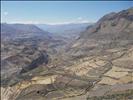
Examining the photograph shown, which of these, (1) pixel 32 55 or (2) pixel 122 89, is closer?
(2) pixel 122 89

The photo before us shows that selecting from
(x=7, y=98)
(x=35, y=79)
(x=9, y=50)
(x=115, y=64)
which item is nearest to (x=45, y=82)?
(x=35, y=79)

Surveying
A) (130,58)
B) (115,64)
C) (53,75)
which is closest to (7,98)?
(53,75)

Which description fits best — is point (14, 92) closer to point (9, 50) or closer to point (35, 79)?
point (35, 79)

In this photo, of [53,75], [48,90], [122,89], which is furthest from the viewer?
[53,75]

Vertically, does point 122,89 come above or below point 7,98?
above

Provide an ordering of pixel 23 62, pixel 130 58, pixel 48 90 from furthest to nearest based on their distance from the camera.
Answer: pixel 23 62 < pixel 130 58 < pixel 48 90

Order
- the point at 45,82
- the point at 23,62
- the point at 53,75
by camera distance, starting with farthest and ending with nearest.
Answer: the point at 23,62
the point at 53,75
the point at 45,82

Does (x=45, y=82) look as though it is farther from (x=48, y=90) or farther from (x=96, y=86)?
(x=96, y=86)

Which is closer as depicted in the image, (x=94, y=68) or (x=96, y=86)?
(x=96, y=86)

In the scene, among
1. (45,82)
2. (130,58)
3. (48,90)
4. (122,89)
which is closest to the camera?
(122,89)
